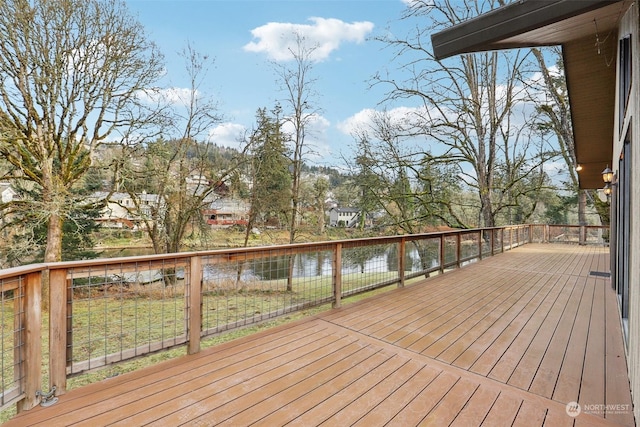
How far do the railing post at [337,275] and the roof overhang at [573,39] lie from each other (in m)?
2.37

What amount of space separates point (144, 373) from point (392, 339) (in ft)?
7.03

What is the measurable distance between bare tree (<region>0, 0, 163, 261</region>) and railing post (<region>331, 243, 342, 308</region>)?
6818 millimetres

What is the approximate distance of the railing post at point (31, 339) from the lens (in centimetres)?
190

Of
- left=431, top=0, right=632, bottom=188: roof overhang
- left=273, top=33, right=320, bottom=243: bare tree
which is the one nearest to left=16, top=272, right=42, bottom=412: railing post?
left=431, top=0, right=632, bottom=188: roof overhang

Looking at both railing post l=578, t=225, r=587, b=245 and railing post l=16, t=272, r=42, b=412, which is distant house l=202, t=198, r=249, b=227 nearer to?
railing post l=16, t=272, r=42, b=412

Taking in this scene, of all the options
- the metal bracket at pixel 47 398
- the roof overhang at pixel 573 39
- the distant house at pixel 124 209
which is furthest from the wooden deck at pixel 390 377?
the distant house at pixel 124 209

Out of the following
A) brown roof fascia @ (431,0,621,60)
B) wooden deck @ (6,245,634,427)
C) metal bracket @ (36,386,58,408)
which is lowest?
wooden deck @ (6,245,634,427)

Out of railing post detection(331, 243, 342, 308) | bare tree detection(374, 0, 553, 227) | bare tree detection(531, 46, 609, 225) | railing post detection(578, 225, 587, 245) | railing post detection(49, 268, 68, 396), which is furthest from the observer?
railing post detection(578, 225, 587, 245)

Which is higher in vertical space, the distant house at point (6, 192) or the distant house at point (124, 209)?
the distant house at point (6, 192)

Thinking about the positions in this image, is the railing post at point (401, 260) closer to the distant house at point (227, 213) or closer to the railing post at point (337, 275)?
the railing post at point (337, 275)

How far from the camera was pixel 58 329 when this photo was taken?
206 centimetres

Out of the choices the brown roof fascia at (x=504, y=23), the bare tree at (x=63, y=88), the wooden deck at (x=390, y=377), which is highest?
the bare tree at (x=63, y=88)

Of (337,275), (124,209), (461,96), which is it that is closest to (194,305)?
(337,275)

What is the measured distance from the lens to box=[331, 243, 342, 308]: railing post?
157 inches
